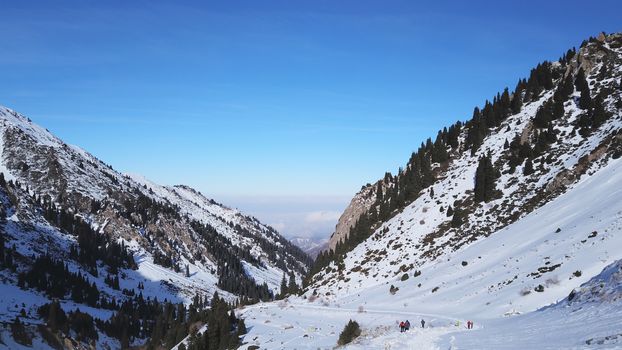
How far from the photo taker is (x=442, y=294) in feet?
171

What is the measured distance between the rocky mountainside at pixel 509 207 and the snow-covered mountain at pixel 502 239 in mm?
257

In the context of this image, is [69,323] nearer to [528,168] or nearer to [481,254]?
[481,254]

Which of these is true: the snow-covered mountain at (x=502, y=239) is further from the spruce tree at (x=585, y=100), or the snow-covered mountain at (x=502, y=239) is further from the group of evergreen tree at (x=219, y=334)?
the group of evergreen tree at (x=219, y=334)

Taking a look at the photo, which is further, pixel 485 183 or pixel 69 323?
pixel 69 323

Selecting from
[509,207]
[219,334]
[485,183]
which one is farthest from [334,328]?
[485,183]

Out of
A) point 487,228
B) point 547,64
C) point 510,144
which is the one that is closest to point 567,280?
point 487,228

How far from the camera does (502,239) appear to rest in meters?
59.1

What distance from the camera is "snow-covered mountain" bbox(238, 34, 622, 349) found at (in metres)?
28.6

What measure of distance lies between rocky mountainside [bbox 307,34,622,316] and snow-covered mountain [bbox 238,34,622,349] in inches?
10.1

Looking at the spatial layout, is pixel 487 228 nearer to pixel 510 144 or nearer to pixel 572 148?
pixel 572 148

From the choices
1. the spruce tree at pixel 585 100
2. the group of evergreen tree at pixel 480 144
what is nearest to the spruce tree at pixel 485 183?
the group of evergreen tree at pixel 480 144

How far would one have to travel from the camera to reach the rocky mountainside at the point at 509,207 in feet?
140

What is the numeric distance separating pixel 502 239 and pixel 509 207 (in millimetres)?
12613

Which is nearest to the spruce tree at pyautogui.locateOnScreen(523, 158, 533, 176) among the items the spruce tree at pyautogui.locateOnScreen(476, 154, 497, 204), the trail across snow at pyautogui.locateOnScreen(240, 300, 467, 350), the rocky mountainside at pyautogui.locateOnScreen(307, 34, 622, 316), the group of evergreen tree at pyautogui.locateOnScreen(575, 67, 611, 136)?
the rocky mountainside at pyautogui.locateOnScreen(307, 34, 622, 316)
